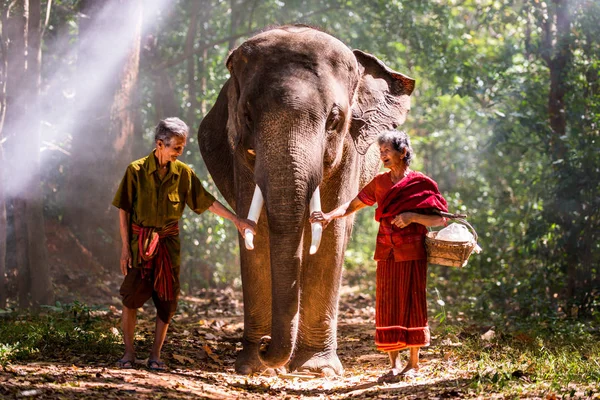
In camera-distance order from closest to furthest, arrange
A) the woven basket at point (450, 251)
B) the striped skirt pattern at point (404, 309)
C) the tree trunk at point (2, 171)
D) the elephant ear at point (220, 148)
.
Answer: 1. the woven basket at point (450, 251)
2. the striped skirt pattern at point (404, 309)
3. the elephant ear at point (220, 148)
4. the tree trunk at point (2, 171)

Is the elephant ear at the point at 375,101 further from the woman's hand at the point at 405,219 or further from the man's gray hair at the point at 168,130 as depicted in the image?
the man's gray hair at the point at 168,130

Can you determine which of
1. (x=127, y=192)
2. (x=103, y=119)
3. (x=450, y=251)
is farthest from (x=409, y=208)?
(x=103, y=119)

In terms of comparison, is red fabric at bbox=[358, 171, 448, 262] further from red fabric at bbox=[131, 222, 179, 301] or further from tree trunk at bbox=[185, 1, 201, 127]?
tree trunk at bbox=[185, 1, 201, 127]

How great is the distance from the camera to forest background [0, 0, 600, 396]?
32.2 ft

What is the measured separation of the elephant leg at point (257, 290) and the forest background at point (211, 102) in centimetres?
231

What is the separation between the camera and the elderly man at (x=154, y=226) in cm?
613

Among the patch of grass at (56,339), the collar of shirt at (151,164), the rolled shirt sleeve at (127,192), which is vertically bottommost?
the patch of grass at (56,339)

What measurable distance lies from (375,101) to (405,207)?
1.84m

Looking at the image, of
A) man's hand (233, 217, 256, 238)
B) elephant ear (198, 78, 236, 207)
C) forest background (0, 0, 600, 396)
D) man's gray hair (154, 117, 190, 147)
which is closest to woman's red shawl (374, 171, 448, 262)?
man's hand (233, 217, 256, 238)

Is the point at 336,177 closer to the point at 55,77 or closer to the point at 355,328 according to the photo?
the point at 355,328

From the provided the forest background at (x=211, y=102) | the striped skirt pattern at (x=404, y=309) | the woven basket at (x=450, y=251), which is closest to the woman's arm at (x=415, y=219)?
the woven basket at (x=450, y=251)

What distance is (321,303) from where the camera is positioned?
22.8 ft

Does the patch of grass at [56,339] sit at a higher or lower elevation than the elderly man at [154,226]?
lower

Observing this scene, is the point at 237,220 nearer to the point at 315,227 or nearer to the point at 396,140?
the point at 315,227
